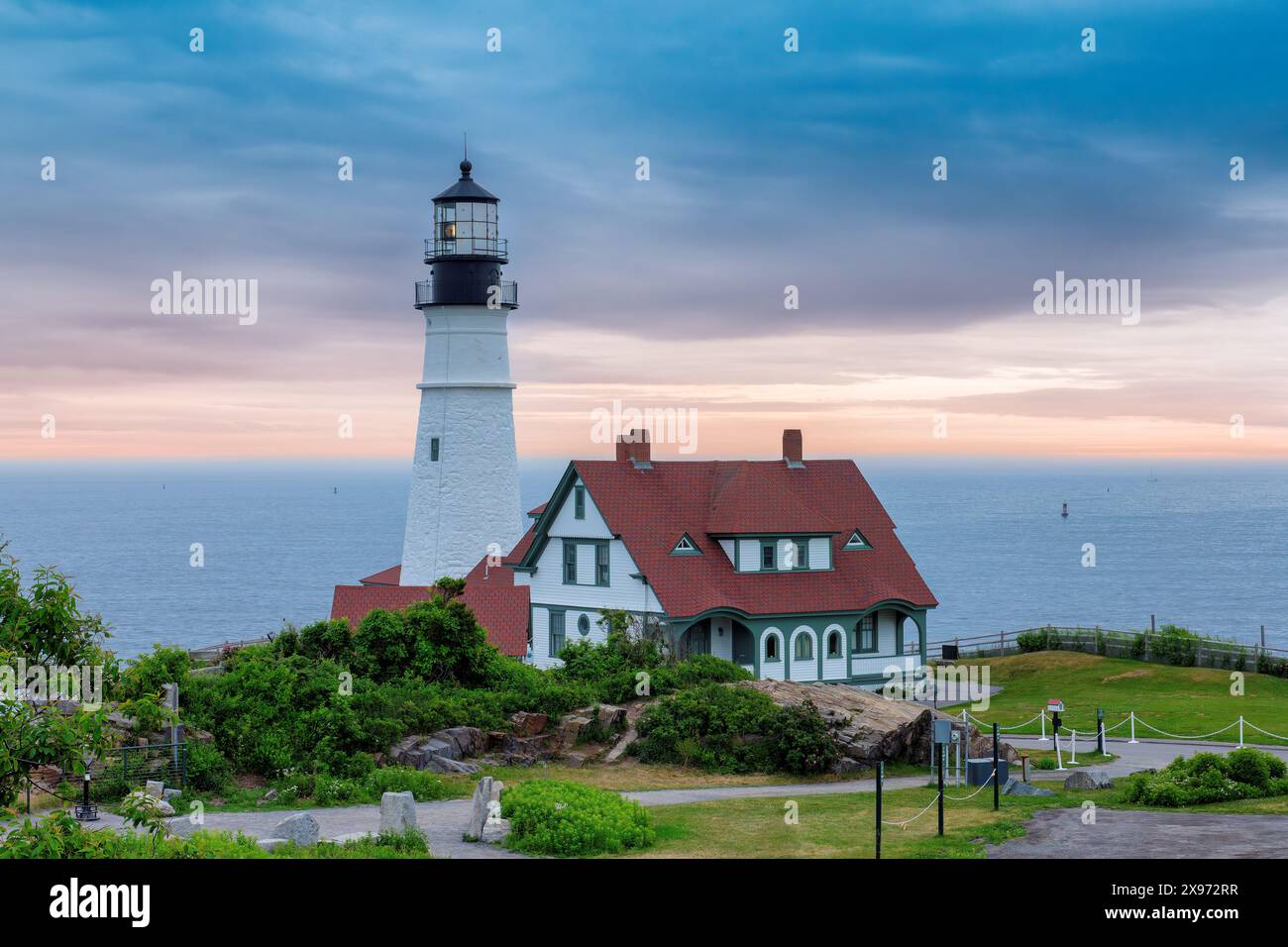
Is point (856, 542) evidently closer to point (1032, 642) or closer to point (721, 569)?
point (721, 569)

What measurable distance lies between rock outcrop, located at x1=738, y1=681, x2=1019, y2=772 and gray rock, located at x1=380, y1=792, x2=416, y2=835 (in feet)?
38.5

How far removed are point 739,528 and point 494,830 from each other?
83.4 ft

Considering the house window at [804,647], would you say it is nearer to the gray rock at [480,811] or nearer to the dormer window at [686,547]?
the dormer window at [686,547]

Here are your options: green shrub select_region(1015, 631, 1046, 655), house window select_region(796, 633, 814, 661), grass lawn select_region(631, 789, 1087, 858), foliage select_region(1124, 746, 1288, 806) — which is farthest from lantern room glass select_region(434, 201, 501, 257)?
foliage select_region(1124, 746, 1288, 806)

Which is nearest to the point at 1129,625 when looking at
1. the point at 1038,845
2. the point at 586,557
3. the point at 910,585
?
the point at 910,585

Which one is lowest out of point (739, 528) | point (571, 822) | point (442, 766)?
point (442, 766)

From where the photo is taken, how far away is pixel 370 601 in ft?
160

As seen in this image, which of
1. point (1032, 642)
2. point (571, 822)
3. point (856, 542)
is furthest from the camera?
point (1032, 642)

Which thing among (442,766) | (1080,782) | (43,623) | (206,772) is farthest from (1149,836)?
(206,772)

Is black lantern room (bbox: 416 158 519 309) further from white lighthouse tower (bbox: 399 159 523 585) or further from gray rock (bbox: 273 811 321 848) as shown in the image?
gray rock (bbox: 273 811 321 848)

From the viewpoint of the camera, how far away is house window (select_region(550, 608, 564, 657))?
4688 centimetres

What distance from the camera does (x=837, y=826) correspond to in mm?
22328

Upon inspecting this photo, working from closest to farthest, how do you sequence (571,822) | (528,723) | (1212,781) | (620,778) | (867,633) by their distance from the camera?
(571,822), (1212,781), (620,778), (528,723), (867,633)
